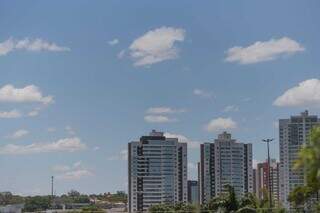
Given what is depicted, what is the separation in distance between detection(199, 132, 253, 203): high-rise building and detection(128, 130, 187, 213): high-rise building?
8.84 metres

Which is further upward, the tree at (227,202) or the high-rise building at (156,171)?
the high-rise building at (156,171)

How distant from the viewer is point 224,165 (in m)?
125

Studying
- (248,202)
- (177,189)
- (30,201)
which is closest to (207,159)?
(177,189)

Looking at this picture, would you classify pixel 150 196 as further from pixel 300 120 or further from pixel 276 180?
pixel 300 120

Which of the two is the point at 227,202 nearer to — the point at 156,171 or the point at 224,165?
the point at 224,165

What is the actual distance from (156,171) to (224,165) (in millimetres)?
18981

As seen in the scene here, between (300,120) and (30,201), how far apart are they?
58.0 metres

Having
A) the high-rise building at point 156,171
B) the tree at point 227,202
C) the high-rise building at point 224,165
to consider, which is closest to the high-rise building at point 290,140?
the high-rise building at point 224,165

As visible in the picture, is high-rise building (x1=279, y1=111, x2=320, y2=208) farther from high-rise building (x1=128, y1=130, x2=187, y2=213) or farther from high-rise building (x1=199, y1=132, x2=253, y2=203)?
high-rise building (x1=128, y1=130, x2=187, y2=213)

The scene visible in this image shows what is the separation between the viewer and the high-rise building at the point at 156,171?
135625 millimetres

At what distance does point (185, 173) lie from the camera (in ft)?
443

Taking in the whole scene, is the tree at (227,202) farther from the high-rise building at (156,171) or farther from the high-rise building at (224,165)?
the high-rise building at (156,171)

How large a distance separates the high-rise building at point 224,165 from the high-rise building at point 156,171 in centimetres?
884

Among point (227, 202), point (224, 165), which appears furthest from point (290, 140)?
point (227, 202)
